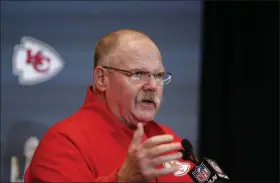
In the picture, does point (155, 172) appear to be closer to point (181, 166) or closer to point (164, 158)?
point (164, 158)

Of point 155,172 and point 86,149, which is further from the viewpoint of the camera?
point 86,149

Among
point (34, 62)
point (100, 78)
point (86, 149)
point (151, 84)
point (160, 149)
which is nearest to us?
point (160, 149)

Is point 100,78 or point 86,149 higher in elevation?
point 100,78

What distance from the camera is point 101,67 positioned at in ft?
6.38

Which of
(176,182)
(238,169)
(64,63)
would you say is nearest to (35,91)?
(64,63)

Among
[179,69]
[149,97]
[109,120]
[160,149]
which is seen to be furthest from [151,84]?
[179,69]

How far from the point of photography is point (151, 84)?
184cm

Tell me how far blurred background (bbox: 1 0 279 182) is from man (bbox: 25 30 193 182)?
0.74 meters

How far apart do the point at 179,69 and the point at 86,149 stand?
3.96 feet

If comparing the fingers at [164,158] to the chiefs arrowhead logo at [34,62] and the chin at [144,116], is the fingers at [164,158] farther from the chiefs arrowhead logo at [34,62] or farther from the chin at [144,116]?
the chiefs arrowhead logo at [34,62]

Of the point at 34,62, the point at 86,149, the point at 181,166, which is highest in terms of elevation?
the point at 34,62

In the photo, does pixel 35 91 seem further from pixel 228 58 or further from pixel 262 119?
pixel 262 119

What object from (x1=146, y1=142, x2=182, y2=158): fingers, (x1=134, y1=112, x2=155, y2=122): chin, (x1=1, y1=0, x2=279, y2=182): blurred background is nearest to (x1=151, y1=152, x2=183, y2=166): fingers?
(x1=146, y1=142, x2=182, y2=158): fingers

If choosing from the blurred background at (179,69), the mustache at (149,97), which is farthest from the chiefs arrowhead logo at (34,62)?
the mustache at (149,97)
